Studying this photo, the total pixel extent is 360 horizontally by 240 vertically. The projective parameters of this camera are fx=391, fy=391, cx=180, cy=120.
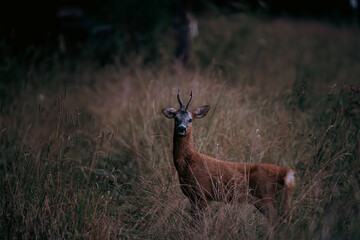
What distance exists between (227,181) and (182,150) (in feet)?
1.52

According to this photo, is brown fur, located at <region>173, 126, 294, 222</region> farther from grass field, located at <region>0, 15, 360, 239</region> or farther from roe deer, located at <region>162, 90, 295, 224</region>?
grass field, located at <region>0, 15, 360, 239</region>

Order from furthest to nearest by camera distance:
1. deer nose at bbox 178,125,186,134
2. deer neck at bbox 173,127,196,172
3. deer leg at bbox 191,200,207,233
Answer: deer neck at bbox 173,127,196,172 < deer nose at bbox 178,125,186,134 < deer leg at bbox 191,200,207,233

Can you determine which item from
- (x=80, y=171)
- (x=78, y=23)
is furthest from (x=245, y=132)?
(x=78, y=23)

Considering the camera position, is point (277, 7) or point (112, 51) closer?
point (112, 51)

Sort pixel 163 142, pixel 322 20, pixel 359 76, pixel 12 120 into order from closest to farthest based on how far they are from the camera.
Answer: pixel 163 142 < pixel 12 120 < pixel 359 76 < pixel 322 20

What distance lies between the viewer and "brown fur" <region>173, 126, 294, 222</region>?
2.98 metres

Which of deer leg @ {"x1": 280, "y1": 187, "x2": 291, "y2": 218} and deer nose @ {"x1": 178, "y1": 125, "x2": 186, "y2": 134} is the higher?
deer nose @ {"x1": 178, "y1": 125, "x2": 186, "y2": 134}

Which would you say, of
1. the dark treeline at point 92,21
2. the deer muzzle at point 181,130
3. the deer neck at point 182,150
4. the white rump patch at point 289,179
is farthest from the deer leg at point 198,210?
the dark treeline at point 92,21

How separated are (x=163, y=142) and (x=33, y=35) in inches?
303

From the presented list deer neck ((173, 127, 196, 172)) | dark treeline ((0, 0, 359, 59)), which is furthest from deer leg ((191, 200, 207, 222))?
dark treeline ((0, 0, 359, 59))

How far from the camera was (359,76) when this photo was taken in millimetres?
9102

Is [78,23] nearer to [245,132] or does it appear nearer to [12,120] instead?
[12,120]

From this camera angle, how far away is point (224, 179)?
3.17 metres

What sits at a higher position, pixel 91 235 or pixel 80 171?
pixel 80 171
